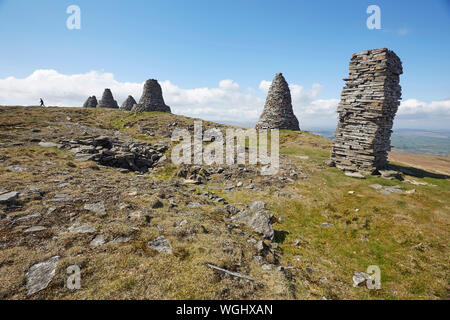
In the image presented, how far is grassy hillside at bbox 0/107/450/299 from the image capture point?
5.43 meters

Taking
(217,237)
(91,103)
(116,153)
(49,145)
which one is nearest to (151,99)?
(49,145)

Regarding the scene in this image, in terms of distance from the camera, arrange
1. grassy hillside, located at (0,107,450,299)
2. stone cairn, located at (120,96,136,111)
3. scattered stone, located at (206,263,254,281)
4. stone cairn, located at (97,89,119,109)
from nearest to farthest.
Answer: grassy hillside, located at (0,107,450,299)
scattered stone, located at (206,263,254,281)
stone cairn, located at (120,96,136,111)
stone cairn, located at (97,89,119,109)

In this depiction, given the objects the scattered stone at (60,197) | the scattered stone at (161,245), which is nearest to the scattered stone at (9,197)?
the scattered stone at (60,197)

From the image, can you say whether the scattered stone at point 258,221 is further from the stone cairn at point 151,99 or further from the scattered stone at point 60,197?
the stone cairn at point 151,99

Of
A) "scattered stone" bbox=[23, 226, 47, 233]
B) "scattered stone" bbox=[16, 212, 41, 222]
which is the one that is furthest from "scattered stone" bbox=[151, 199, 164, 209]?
"scattered stone" bbox=[16, 212, 41, 222]

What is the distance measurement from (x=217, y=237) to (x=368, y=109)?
17020 mm

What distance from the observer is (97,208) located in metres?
8.61

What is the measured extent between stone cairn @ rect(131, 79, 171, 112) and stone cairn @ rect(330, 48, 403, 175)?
3758cm

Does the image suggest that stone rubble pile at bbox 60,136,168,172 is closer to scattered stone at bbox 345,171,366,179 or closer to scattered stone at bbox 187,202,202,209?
scattered stone at bbox 187,202,202,209

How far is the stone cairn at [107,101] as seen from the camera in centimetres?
6109

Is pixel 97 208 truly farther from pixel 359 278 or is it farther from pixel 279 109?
pixel 279 109
